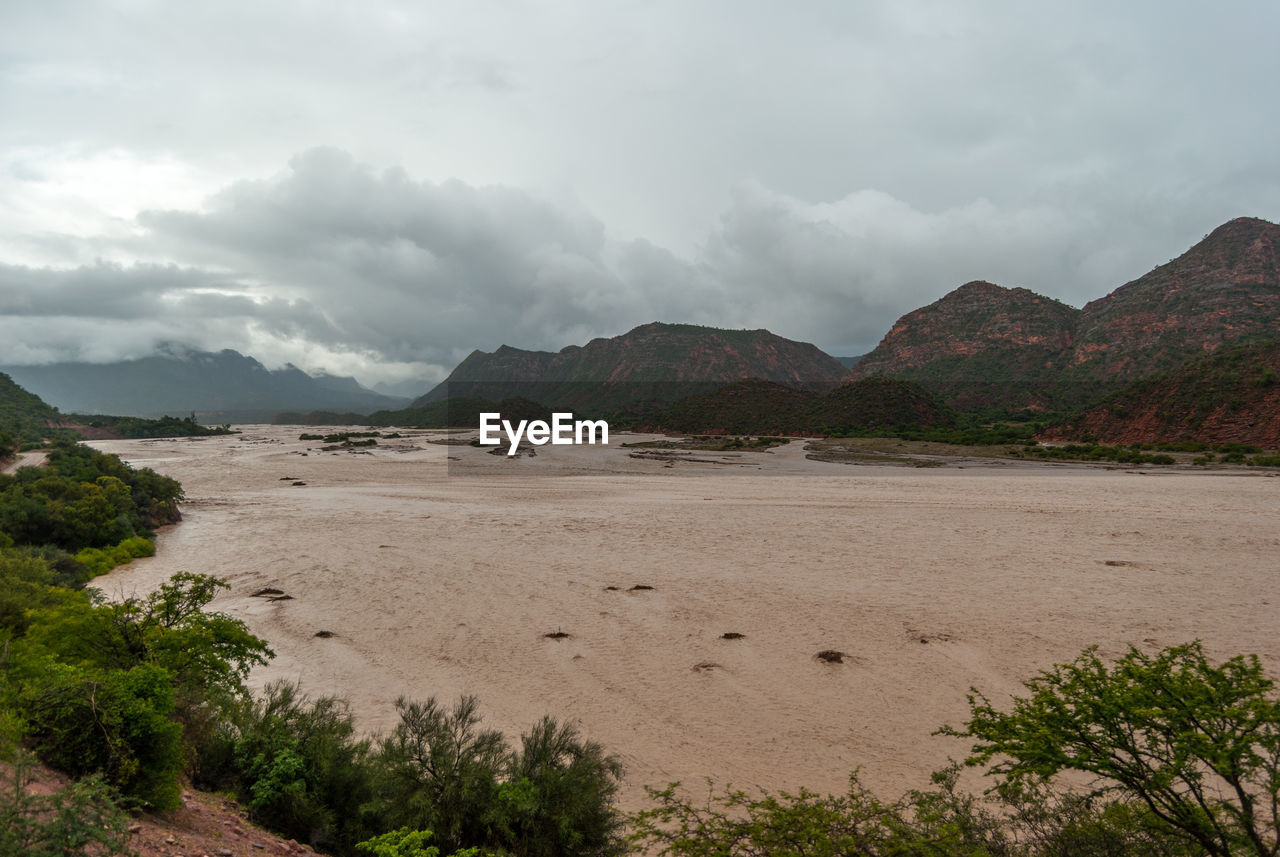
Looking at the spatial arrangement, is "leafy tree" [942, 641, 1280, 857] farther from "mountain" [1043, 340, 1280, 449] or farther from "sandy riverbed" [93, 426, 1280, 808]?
"mountain" [1043, 340, 1280, 449]

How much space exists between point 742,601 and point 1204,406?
63.8 metres

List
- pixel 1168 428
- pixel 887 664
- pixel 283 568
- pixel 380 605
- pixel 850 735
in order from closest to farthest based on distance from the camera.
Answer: pixel 850 735
pixel 887 664
pixel 380 605
pixel 283 568
pixel 1168 428

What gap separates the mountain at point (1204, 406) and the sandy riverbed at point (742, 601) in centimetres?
2406

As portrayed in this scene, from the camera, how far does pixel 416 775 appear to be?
22.8ft

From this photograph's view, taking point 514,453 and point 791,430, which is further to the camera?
point 791,430

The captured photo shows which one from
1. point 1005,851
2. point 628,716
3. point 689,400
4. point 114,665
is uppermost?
point 689,400

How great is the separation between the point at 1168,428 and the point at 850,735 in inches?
2631

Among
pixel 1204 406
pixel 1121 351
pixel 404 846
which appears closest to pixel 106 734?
pixel 404 846

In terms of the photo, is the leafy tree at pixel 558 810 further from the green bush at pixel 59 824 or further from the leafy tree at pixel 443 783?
the green bush at pixel 59 824

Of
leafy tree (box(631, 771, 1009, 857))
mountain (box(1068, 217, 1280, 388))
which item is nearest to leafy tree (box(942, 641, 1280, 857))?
leafy tree (box(631, 771, 1009, 857))

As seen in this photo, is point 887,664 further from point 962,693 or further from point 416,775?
point 416,775

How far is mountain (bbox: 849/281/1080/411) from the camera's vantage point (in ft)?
358

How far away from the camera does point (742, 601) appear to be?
16422mm

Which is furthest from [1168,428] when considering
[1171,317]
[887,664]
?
[887,664]
